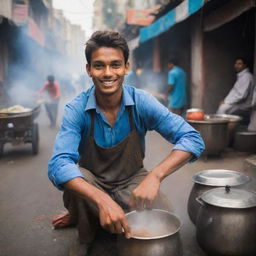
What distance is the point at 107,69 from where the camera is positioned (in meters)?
2.69

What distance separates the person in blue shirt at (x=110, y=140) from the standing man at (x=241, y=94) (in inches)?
181

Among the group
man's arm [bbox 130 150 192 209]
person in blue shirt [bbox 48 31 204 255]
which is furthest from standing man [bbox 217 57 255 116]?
man's arm [bbox 130 150 192 209]

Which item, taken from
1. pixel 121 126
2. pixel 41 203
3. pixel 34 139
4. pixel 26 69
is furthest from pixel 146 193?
pixel 26 69

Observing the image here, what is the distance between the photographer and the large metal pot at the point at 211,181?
3012mm

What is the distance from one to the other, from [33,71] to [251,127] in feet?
57.0

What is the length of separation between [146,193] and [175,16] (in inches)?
278

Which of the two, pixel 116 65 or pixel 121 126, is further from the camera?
pixel 121 126

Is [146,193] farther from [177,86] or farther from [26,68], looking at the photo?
[26,68]

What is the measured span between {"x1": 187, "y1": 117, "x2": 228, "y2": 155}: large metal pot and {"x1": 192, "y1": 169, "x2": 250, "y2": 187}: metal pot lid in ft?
9.10

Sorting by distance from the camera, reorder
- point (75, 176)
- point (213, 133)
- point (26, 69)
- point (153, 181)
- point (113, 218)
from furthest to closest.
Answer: point (26, 69) < point (213, 133) < point (153, 181) < point (75, 176) < point (113, 218)

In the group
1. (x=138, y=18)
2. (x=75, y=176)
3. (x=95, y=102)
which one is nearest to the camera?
(x=75, y=176)

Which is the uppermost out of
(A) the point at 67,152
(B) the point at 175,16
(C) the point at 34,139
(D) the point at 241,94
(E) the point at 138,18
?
(E) the point at 138,18

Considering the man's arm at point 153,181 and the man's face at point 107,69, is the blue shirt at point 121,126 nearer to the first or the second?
the man's arm at point 153,181

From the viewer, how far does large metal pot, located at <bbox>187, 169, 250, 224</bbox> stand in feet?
9.88
